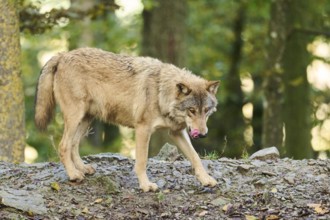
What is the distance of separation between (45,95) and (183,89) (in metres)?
2.01

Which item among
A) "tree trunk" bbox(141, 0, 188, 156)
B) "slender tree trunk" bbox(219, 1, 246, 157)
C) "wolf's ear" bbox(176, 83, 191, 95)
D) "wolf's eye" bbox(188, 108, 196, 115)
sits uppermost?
"tree trunk" bbox(141, 0, 188, 156)

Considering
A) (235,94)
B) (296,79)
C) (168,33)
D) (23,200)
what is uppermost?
Answer: (168,33)

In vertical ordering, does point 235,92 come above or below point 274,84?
below

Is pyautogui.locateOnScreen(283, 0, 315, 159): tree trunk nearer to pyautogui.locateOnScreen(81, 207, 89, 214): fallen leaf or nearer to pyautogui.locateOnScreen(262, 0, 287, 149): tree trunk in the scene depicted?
pyautogui.locateOnScreen(262, 0, 287, 149): tree trunk

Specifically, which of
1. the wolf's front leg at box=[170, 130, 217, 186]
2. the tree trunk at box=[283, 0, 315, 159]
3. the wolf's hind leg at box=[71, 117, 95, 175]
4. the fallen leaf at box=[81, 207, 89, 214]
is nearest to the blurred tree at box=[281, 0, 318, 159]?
the tree trunk at box=[283, 0, 315, 159]

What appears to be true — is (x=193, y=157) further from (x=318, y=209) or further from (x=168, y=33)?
(x=168, y=33)

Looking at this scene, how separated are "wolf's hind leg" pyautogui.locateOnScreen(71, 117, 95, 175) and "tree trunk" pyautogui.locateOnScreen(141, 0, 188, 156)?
7.19 meters

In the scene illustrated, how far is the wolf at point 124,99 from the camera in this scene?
362 inches

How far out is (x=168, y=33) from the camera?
17297 mm

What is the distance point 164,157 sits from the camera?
1107 centimetres

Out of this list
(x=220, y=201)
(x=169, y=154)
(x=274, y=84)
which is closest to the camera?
(x=220, y=201)

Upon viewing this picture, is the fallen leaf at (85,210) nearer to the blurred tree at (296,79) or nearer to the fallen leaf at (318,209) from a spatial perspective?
the fallen leaf at (318,209)

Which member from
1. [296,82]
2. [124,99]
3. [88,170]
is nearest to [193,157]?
[124,99]

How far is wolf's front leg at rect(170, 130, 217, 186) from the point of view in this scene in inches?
362
